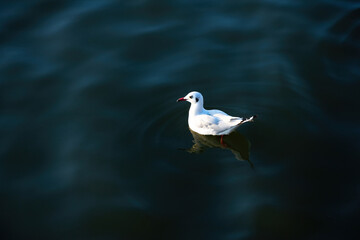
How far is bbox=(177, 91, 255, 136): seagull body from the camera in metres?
8.93

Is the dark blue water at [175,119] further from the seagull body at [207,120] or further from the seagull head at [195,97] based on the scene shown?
the seagull head at [195,97]

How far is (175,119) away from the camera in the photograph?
32.1 feet

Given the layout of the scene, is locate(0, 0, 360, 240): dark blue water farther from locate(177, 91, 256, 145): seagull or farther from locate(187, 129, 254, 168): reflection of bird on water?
locate(177, 91, 256, 145): seagull

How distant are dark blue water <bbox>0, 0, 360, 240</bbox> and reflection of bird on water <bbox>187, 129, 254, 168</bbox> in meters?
0.04

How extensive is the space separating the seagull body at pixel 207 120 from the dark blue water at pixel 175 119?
277 millimetres

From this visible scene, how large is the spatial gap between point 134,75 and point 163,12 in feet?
9.54

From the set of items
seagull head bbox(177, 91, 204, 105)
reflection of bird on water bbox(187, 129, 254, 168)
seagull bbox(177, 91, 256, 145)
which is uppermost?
seagull head bbox(177, 91, 204, 105)

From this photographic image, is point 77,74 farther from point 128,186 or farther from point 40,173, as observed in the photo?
point 128,186

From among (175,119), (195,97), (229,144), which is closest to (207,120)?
(195,97)

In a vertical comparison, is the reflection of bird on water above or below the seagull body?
below

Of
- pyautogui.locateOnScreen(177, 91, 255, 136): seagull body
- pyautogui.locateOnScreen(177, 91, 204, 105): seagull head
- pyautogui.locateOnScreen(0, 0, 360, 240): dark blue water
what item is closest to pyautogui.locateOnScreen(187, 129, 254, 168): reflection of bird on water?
pyautogui.locateOnScreen(0, 0, 360, 240): dark blue water

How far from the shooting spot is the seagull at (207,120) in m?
8.93

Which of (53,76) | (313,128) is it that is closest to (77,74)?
(53,76)

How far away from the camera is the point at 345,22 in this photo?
39.1 ft
